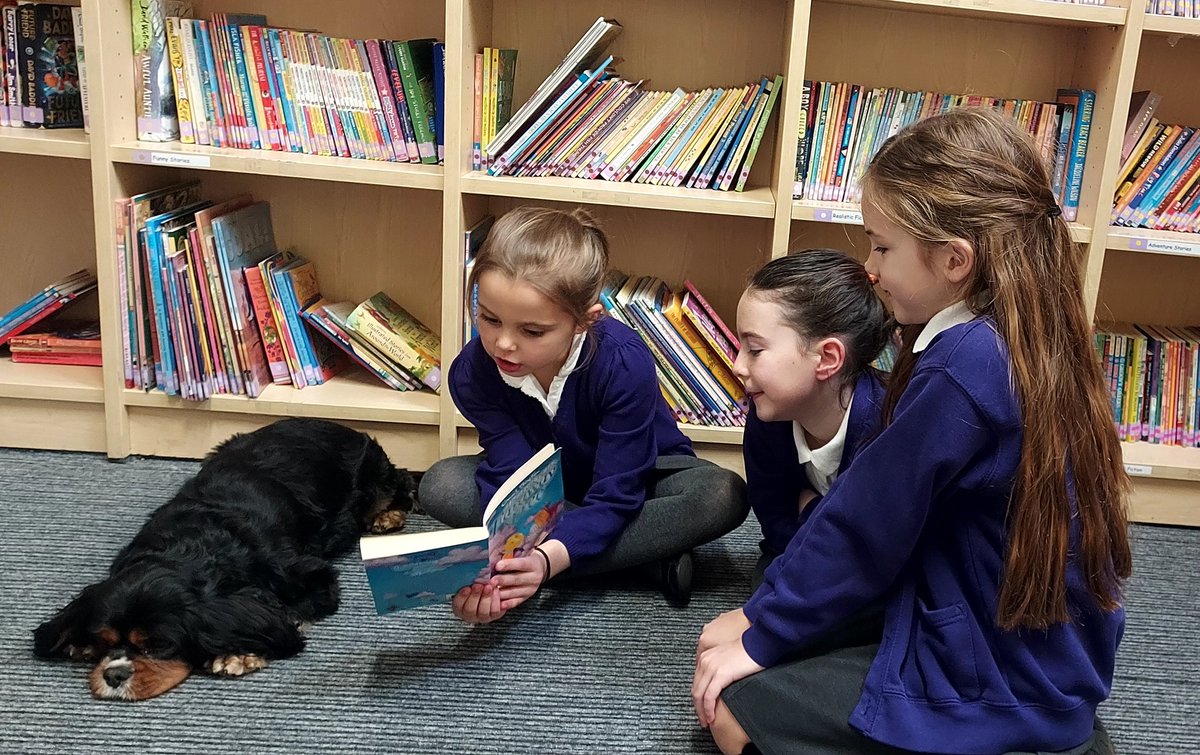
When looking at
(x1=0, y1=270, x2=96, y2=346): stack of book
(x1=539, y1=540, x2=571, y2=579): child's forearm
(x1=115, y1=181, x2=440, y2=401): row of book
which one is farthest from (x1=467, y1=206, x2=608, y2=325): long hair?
(x1=0, y1=270, x2=96, y2=346): stack of book

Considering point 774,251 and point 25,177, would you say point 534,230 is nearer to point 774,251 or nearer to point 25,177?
point 774,251

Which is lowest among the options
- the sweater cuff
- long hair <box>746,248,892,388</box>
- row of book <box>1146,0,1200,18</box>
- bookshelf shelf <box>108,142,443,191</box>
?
the sweater cuff

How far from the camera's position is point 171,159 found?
6.20 ft

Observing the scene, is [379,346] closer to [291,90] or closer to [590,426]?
[291,90]

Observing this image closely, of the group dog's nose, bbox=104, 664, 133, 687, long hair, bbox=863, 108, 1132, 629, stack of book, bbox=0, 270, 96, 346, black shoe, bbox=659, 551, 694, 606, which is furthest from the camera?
stack of book, bbox=0, 270, 96, 346

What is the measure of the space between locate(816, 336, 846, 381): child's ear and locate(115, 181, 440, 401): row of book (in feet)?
3.24

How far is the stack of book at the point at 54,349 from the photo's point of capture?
2.14 m

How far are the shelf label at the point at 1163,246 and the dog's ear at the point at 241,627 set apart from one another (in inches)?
65.4

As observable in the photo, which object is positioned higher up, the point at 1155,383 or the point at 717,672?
the point at 1155,383

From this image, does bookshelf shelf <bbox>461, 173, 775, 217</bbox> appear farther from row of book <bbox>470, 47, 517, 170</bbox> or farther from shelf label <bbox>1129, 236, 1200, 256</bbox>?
shelf label <bbox>1129, 236, 1200, 256</bbox>

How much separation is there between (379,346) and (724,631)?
1129mm

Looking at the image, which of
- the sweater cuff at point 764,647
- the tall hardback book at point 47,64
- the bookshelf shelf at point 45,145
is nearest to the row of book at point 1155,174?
the sweater cuff at point 764,647

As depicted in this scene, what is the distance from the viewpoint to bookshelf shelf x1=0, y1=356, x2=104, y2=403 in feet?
6.64

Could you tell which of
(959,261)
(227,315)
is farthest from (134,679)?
(959,261)
